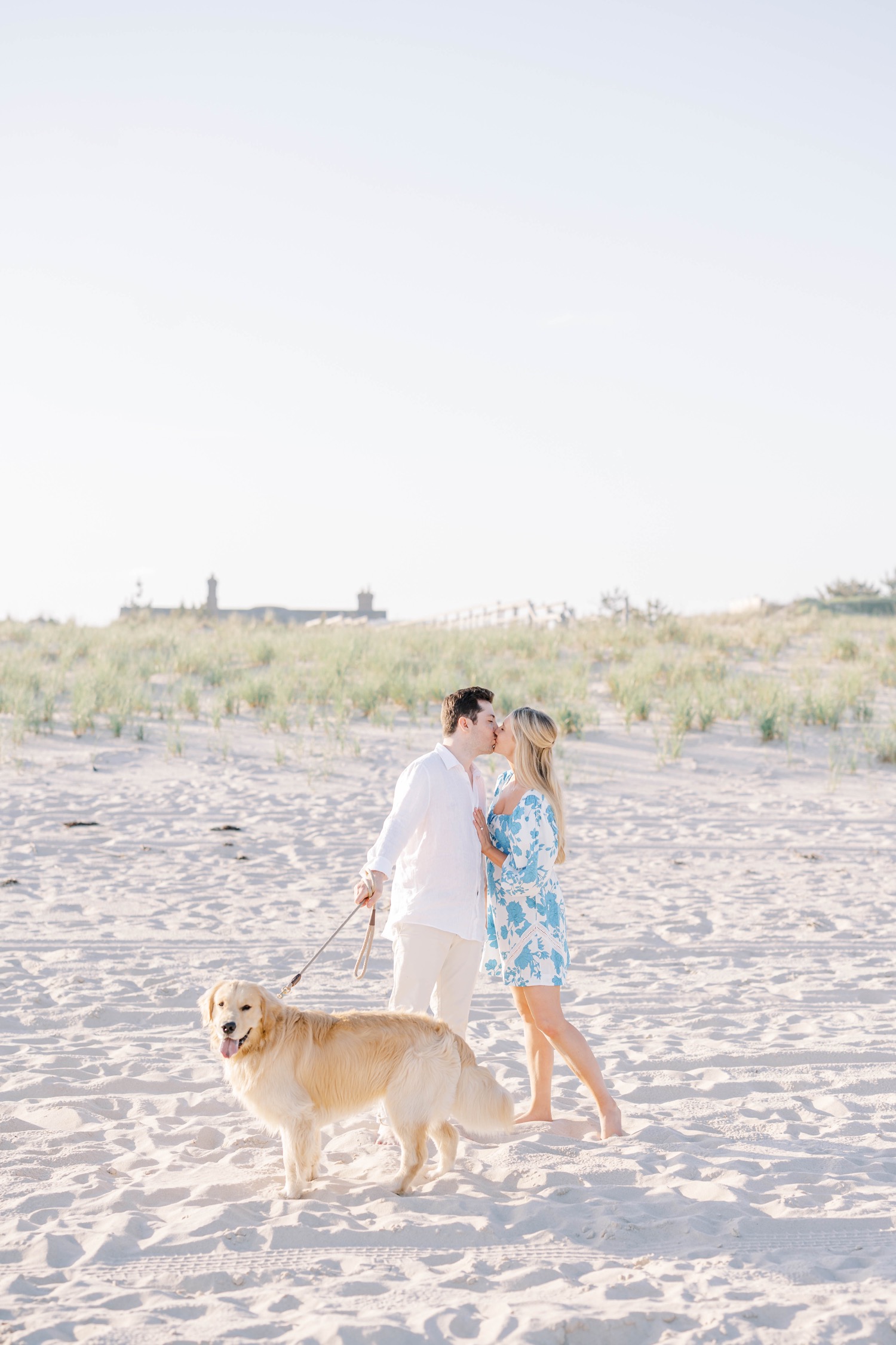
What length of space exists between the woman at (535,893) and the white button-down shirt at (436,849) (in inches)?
7.1

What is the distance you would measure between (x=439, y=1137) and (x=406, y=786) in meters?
1.41

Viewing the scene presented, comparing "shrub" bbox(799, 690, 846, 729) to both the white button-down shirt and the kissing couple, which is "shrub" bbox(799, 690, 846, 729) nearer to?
the kissing couple

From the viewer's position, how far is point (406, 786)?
15.7ft

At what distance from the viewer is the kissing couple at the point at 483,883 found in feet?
15.6

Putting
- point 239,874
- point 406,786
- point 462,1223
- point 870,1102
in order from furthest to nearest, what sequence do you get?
1. point 239,874
2. point 870,1102
3. point 406,786
4. point 462,1223

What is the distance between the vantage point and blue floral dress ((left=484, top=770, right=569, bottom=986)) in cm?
490

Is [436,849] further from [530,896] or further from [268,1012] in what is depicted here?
[268,1012]

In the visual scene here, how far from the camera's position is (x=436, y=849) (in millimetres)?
4773

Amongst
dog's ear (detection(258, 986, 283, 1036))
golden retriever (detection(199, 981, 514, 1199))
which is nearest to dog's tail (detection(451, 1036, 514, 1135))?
golden retriever (detection(199, 981, 514, 1199))

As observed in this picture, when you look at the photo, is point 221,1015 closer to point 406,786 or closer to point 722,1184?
point 406,786

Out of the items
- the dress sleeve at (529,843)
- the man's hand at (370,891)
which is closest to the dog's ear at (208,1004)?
the man's hand at (370,891)

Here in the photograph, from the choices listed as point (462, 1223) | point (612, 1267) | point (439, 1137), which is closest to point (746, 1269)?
point (612, 1267)

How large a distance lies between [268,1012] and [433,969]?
88cm

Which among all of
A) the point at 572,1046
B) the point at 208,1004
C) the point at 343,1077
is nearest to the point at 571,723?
the point at 572,1046
